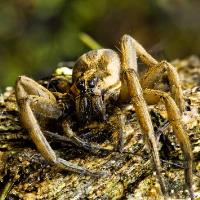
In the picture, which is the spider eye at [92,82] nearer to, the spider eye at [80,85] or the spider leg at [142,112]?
the spider eye at [80,85]

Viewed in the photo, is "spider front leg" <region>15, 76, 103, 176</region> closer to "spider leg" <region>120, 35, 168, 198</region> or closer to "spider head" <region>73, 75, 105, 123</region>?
"spider head" <region>73, 75, 105, 123</region>

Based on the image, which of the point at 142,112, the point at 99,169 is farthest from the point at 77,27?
the point at 142,112

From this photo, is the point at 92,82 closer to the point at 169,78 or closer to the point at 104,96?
the point at 104,96

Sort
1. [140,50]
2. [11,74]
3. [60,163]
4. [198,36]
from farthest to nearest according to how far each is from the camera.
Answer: [198,36] < [11,74] < [140,50] < [60,163]

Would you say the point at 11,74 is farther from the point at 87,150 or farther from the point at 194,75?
the point at 87,150

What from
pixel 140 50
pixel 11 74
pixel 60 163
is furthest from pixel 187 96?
pixel 11 74
